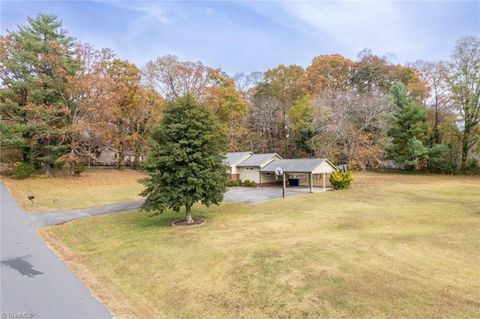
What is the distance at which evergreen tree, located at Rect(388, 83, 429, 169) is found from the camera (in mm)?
38969

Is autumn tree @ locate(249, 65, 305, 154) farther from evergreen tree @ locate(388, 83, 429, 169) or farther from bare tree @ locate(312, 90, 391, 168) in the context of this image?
evergreen tree @ locate(388, 83, 429, 169)

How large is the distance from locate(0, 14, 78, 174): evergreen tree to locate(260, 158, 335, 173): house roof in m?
19.9

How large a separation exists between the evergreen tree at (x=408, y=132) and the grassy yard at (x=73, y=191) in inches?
1247

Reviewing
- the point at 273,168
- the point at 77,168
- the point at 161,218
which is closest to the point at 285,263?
the point at 161,218

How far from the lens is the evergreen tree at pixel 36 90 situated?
30250 millimetres

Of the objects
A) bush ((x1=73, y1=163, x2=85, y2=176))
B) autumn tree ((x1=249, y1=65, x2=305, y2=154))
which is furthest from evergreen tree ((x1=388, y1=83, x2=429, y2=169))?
bush ((x1=73, y1=163, x2=85, y2=176))

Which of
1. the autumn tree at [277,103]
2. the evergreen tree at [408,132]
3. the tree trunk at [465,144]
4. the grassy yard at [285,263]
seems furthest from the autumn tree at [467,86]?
the grassy yard at [285,263]

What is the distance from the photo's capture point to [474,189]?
84.3ft

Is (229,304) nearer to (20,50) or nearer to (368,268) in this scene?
(368,268)

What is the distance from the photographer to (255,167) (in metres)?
32.1

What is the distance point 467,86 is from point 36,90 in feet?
150

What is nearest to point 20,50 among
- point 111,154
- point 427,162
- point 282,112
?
point 111,154

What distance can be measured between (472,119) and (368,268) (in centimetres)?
3718

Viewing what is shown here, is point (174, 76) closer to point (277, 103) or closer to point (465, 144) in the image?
point (277, 103)
